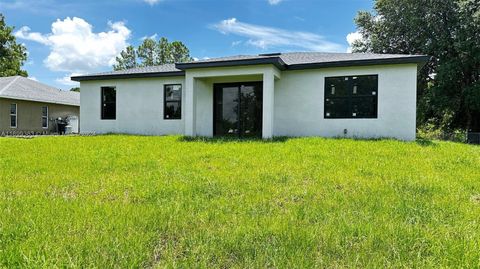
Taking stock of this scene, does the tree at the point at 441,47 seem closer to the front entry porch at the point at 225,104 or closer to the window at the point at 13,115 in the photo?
the front entry porch at the point at 225,104

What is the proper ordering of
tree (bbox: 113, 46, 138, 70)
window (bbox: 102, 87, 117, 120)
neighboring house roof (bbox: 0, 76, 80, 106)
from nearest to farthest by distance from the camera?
window (bbox: 102, 87, 117, 120) → neighboring house roof (bbox: 0, 76, 80, 106) → tree (bbox: 113, 46, 138, 70)

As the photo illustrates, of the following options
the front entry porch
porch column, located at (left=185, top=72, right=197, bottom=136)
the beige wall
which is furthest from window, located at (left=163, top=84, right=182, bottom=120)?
the beige wall

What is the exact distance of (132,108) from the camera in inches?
558

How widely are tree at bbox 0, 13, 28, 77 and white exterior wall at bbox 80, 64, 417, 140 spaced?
23975 mm

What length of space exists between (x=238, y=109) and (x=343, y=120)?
405 centimetres

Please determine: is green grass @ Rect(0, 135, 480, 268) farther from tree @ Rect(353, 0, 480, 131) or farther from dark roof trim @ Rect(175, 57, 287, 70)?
tree @ Rect(353, 0, 480, 131)

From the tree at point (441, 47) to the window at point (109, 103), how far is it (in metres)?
17.1

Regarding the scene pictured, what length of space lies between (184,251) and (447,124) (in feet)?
76.1

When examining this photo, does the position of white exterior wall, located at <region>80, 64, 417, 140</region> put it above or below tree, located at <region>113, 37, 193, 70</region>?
below

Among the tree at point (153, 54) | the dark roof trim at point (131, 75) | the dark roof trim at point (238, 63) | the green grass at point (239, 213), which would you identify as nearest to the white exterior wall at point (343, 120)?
the dark roof trim at point (238, 63)

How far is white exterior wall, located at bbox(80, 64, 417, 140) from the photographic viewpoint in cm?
1094

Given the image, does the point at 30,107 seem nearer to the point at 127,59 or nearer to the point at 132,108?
the point at 132,108

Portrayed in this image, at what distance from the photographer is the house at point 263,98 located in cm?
1091

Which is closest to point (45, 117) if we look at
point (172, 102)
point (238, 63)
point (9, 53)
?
point (172, 102)
